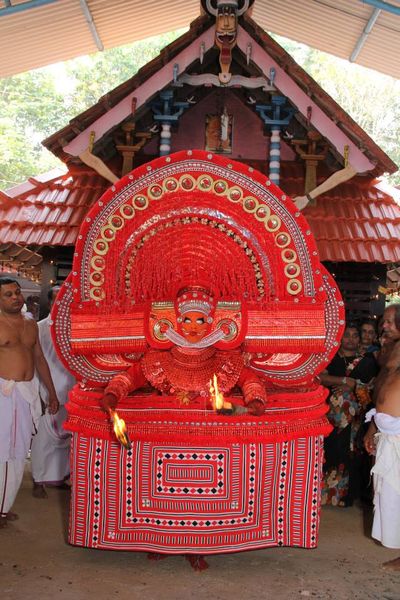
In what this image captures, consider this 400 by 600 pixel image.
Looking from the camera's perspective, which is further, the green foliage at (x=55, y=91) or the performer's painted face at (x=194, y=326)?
the green foliage at (x=55, y=91)

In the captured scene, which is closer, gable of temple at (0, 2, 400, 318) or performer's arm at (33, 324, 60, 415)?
performer's arm at (33, 324, 60, 415)

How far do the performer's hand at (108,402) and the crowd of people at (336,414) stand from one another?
1464 millimetres

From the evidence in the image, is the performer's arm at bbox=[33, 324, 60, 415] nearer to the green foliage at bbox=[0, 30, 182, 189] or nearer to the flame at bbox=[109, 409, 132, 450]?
the flame at bbox=[109, 409, 132, 450]

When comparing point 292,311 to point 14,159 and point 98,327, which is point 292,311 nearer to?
point 98,327

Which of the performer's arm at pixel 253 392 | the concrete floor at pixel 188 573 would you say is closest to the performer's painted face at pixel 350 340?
the concrete floor at pixel 188 573

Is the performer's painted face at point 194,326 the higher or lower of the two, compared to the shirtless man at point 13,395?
higher

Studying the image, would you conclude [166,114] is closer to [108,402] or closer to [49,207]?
[49,207]

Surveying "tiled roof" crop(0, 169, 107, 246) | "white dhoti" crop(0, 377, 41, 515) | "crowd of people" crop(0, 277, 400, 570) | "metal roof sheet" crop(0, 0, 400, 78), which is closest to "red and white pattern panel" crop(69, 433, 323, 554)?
"crowd of people" crop(0, 277, 400, 570)

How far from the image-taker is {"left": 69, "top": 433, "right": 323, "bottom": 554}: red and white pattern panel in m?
4.09

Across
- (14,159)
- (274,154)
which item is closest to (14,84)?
(14,159)

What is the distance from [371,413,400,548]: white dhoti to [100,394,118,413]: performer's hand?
5.89 ft

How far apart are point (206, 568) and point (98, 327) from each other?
5.46 feet

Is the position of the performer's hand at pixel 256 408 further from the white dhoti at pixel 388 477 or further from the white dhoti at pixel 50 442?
the white dhoti at pixel 50 442

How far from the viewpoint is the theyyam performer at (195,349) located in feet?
13.3
